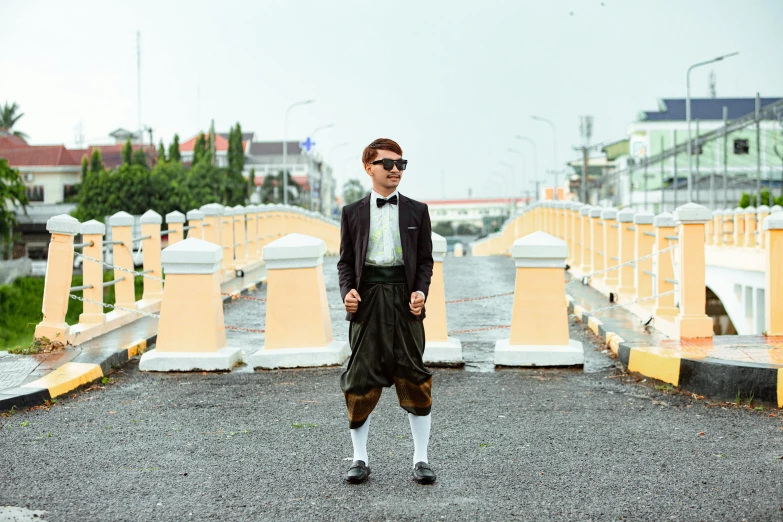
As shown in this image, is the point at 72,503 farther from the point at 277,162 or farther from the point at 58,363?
the point at 277,162

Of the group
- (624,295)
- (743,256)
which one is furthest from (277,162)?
(624,295)

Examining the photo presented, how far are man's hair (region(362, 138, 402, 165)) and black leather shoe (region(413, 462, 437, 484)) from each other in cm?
160

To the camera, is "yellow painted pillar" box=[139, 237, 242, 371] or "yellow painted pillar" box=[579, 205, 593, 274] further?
"yellow painted pillar" box=[579, 205, 593, 274]

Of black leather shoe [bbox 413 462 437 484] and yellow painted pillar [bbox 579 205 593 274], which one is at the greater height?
yellow painted pillar [bbox 579 205 593 274]

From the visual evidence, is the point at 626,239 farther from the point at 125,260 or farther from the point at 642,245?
the point at 125,260

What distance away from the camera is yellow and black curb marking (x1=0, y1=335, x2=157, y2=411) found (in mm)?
7223

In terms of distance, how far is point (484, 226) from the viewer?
13975 centimetres

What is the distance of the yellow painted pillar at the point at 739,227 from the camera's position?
2656 cm

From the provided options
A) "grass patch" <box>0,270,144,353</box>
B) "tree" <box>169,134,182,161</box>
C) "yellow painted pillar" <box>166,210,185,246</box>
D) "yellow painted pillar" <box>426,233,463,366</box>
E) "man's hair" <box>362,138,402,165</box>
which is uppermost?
"tree" <box>169,134,182,161</box>

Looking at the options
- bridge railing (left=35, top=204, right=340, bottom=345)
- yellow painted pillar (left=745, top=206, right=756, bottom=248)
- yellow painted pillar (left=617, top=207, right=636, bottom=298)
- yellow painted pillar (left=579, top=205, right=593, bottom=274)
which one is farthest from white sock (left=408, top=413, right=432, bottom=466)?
yellow painted pillar (left=745, top=206, right=756, bottom=248)

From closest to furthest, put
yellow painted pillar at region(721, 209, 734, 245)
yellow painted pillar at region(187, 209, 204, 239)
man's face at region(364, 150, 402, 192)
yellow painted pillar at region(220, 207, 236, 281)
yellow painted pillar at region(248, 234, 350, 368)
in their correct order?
1. man's face at region(364, 150, 402, 192)
2. yellow painted pillar at region(248, 234, 350, 368)
3. yellow painted pillar at region(187, 209, 204, 239)
4. yellow painted pillar at region(220, 207, 236, 281)
5. yellow painted pillar at region(721, 209, 734, 245)

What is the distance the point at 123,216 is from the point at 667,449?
8379 millimetres

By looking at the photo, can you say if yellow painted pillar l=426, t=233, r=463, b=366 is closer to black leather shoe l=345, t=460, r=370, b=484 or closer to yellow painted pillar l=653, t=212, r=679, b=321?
yellow painted pillar l=653, t=212, r=679, b=321

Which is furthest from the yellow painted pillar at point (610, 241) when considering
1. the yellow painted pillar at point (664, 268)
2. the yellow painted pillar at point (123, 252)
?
the yellow painted pillar at point (123, 252)
